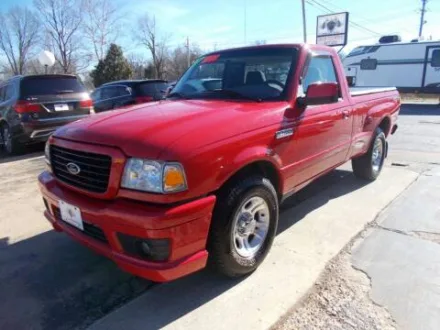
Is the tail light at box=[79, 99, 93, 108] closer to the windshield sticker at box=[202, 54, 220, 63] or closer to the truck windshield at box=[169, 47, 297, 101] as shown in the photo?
the truck windshield at box=[169, 47, 297, 101]

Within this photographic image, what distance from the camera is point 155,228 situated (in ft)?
7.21

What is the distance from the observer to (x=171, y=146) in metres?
2.29

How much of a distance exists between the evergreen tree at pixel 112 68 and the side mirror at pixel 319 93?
132ft

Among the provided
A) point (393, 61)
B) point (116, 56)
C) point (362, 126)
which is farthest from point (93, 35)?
point (362, 126)

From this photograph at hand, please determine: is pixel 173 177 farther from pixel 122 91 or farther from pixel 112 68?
pixel 112 68

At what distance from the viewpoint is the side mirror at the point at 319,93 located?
3158mm

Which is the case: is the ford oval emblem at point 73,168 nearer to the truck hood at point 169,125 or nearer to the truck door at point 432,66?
the truck hood at point 169,125

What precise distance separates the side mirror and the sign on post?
884 inches

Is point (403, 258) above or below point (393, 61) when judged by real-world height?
below

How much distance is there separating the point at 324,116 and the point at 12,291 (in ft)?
10.6

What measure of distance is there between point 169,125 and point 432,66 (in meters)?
19.2

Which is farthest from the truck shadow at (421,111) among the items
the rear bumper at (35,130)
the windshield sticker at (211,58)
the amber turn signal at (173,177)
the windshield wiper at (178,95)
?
the amber turn signal at (173,177)

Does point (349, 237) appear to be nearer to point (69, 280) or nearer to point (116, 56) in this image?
point (69, 280)

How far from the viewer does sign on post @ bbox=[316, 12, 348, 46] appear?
24.0 meters
